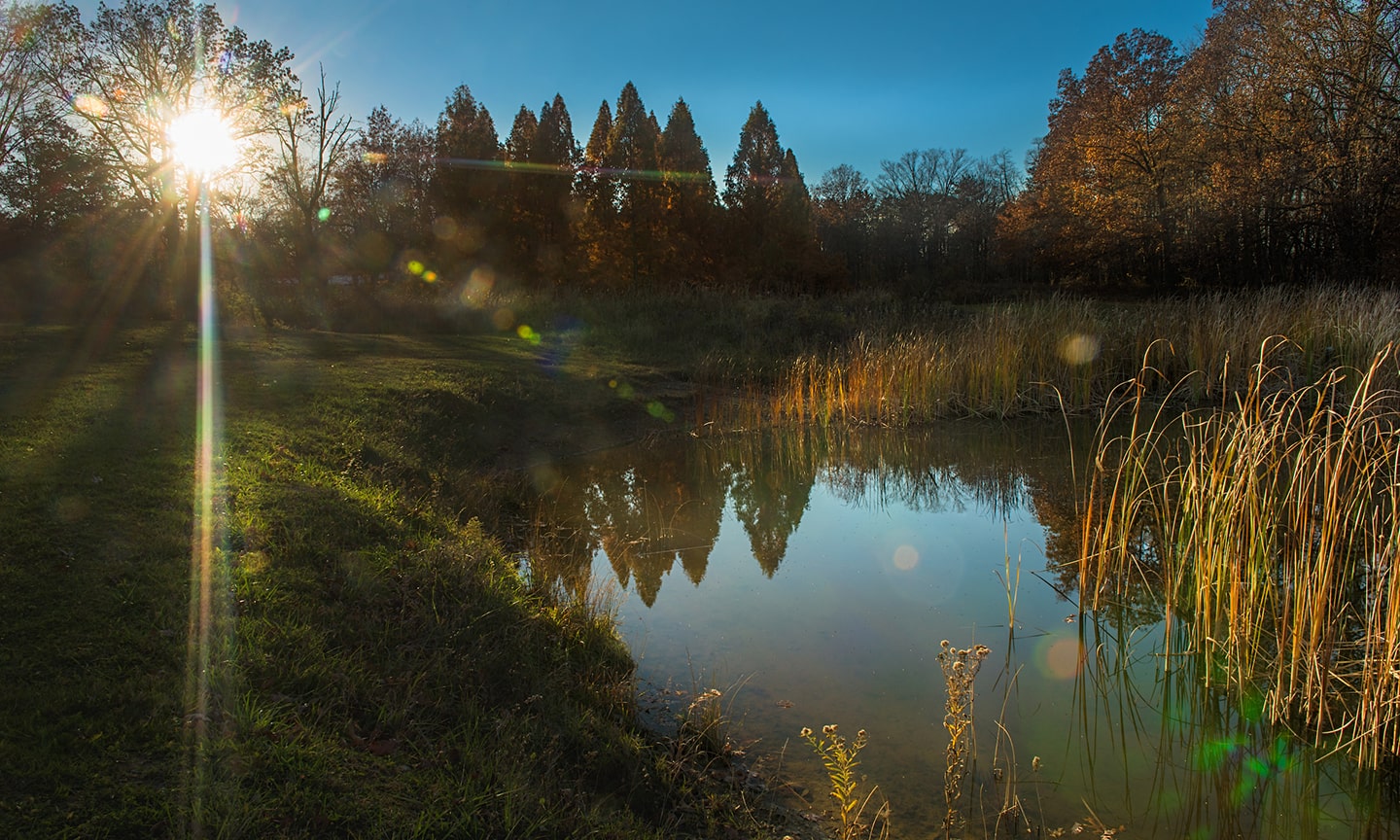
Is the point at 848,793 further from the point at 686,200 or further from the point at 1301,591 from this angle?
the point at 686,200

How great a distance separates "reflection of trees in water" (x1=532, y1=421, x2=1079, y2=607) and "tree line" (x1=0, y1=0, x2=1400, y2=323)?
1205 cm

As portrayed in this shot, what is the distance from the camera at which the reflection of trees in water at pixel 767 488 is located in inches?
229

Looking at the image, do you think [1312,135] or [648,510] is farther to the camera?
Answer: [1312,135]

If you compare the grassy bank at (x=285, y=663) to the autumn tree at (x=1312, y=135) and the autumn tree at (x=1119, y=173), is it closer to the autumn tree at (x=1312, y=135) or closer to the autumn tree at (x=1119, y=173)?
the autumn tree at (x=1312, y=135)

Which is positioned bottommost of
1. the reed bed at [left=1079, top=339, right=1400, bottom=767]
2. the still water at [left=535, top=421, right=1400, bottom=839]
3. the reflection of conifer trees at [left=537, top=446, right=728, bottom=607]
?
the still water at [left=535, top=421, right=1400, bottom=839]

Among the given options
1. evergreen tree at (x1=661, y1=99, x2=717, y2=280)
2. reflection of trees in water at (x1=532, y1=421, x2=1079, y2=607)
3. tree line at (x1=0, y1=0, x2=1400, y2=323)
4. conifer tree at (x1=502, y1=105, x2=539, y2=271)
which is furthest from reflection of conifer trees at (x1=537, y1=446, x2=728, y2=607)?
conifer tree at (x1=502, y1=105, x2=539, y2=271)

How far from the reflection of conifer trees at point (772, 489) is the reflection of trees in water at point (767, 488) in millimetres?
12

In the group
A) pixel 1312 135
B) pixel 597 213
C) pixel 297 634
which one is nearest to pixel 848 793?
pixel 297 634

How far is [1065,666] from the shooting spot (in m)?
3.84

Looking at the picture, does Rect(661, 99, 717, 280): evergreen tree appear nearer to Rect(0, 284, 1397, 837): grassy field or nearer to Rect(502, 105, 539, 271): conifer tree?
Rect(502, 105, 539, 271): conifer tree

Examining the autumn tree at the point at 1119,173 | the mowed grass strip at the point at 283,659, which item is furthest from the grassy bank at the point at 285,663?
the autumn tree at the point at 1119,173

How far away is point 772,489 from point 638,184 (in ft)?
79.6

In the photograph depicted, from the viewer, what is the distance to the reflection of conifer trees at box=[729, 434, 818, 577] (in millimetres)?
6230

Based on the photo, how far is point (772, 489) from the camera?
7.88 meters
